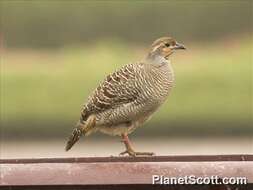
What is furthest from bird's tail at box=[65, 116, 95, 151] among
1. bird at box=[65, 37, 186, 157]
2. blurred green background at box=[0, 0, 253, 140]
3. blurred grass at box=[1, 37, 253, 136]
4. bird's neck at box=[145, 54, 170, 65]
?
blurred grass at box=[1, 37, 253, 136]

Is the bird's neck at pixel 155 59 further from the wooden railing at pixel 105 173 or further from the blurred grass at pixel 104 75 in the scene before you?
the blurred grass at pixel 104 75

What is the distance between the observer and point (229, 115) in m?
12.3

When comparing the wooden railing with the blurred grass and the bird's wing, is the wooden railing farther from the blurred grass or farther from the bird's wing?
the blurred grass

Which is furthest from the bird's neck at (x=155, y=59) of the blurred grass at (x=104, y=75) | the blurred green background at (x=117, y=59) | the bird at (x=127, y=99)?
the blurred grass at (x=104, y=75)

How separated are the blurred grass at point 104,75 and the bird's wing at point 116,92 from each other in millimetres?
6434

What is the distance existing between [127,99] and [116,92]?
70 mm

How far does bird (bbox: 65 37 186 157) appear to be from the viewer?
5.38 meters

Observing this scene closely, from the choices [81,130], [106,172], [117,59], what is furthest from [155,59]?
[117,59]

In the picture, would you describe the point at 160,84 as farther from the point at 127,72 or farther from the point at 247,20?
the point at 247,20

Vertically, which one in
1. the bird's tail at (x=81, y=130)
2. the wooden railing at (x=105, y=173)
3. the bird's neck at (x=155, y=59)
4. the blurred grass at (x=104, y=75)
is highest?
the bird's neck at (x=155, y=59)

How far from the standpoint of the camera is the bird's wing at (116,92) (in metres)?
5.38

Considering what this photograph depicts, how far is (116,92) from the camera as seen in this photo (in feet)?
17.7

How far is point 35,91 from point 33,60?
2.45 feet
